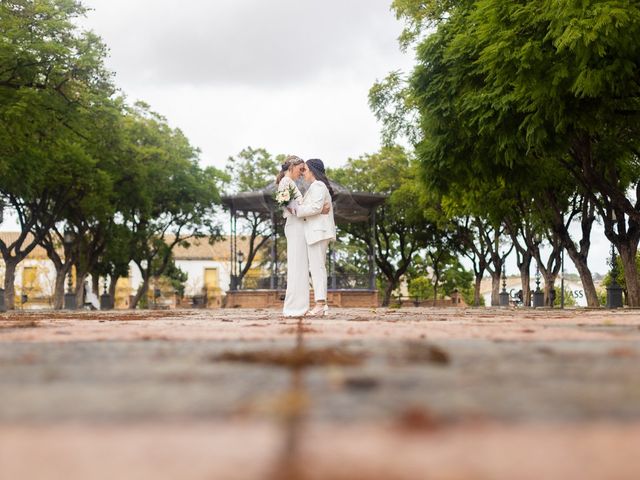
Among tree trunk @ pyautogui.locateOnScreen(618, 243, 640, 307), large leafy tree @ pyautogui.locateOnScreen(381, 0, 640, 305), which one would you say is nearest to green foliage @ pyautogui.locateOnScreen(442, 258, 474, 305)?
tree trunk @ pyautogui.locateOnScreen(618, 243, 640, 307)

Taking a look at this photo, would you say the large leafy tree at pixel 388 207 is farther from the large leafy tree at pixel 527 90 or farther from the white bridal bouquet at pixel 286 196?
the white bridal bouquet at pixel 286 196

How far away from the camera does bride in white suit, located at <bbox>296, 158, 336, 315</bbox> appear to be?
9.78 meters

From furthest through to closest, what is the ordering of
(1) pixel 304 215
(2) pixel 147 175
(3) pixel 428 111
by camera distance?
(2) pixel 147 175, (3) pixel 428 111, (1) pixel 304 215

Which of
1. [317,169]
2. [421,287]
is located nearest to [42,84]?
[317,169]

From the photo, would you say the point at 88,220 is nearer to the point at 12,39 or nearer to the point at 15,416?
the point at 12,39

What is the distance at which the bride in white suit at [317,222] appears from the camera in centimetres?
978

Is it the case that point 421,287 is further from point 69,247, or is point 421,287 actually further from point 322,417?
point 322,417

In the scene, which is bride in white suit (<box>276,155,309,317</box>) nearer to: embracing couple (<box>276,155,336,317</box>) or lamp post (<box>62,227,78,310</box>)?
embracing couple (<box>276,155,336,317</box>)

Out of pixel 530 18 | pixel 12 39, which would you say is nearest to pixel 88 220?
pixel 12 39

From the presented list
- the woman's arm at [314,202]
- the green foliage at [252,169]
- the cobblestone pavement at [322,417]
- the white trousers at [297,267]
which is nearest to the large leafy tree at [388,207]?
the green foliage at [252,169]

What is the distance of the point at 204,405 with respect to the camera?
1.60 m

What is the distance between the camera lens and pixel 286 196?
9.73m

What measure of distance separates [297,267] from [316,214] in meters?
0.78

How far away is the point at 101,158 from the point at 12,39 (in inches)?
464
